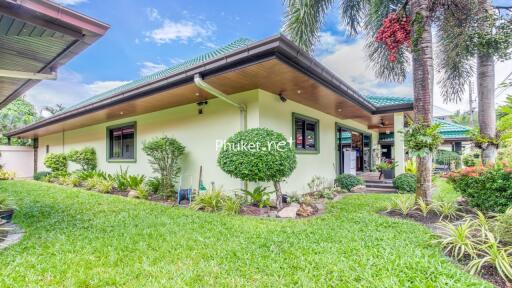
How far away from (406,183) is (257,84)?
6206mm

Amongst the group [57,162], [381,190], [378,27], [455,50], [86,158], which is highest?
[378,27]

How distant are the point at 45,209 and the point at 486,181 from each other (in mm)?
9508

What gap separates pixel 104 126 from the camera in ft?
38.7

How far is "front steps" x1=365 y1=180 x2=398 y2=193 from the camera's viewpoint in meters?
9.21

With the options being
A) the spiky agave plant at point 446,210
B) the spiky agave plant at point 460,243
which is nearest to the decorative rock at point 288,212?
the spiky agave plant at point 460,243

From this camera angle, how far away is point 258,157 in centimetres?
554

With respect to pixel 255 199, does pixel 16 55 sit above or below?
above

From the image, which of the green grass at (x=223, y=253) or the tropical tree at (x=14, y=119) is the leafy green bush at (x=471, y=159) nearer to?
the green grass at (x=223, y=253)

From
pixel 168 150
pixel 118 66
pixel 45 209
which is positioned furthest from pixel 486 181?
pixel 118 66

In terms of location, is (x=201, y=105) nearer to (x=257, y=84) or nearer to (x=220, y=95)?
(x=220, y=95)

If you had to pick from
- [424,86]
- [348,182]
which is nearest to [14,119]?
[348,182]

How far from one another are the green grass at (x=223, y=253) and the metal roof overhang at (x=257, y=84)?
9.80 ft

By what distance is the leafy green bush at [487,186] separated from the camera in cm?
471

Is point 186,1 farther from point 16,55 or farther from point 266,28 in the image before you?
point 16,55
